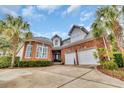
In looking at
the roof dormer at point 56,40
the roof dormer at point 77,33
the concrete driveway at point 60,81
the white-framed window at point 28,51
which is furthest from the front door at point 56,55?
the concrete driveway at point 60,81

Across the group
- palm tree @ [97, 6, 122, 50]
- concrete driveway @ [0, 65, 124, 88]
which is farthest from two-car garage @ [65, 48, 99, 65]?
concrete driveway @ [0, 65, 124, 88]

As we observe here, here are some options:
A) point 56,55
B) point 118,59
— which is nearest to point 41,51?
point 56,55

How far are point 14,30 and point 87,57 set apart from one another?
8.18 m

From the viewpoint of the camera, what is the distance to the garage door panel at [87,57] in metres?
11.0

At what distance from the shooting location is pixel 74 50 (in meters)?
13.7

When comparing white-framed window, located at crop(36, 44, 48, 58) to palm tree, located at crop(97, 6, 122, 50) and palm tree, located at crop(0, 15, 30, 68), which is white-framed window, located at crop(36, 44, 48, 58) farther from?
palm tree, located at crop(97, 6, 122, 50)

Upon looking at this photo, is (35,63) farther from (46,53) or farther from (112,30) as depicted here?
(112,30)

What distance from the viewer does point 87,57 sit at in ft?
38.4

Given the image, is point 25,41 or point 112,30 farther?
point 25,41

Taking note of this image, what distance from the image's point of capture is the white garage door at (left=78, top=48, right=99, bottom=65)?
11.0 m

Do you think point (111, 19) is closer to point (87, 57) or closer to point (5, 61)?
point (87, 57)
